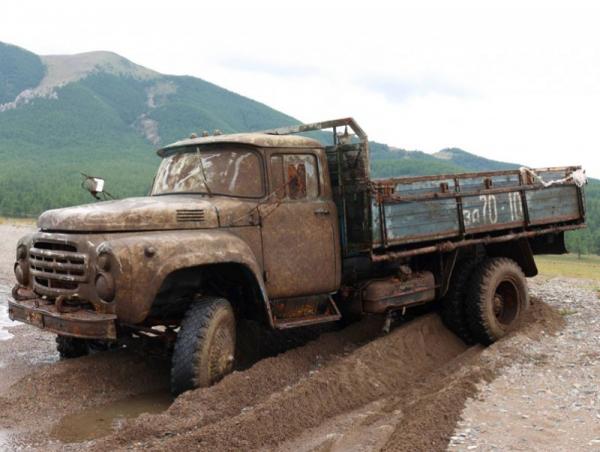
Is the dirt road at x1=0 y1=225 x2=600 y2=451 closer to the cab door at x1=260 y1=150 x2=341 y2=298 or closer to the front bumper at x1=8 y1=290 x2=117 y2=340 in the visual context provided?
the front bumper at x1=8 y1=290 x2=117 y2=340

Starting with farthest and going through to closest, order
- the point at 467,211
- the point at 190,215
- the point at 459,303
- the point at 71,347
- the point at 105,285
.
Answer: the point at 459,303 → the point at 467,211 → the point at 71,347 → the point at 190,215 → the point at 105,285

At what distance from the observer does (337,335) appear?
8.02 m

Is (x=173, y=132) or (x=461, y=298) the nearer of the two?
(x=461, y=298)

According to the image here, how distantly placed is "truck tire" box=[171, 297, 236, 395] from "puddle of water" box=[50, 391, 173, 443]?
43cm

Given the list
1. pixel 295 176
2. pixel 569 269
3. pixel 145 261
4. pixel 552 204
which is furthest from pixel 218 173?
pixel 569 269

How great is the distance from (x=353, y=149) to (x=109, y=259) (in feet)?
9.43

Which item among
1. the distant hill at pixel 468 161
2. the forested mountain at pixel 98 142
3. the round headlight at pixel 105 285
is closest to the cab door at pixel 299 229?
the round headlight at pixel 105 285

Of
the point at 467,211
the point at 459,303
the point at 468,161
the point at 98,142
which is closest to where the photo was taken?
the point at 467,211

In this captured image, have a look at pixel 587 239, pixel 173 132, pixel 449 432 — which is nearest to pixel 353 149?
pixel 449 432

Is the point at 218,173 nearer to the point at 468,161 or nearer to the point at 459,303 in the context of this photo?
the point at 459,303

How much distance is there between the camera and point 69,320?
5.60 m

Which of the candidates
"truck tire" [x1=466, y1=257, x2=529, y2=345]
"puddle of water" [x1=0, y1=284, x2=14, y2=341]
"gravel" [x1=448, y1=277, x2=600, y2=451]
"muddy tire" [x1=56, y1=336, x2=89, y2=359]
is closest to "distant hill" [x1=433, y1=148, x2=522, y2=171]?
"puddle of water" [x1=0, y1=284, x2=14, y2=341]

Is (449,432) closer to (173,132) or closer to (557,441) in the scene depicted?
(557,441)

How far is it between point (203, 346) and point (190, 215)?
1.15 m
